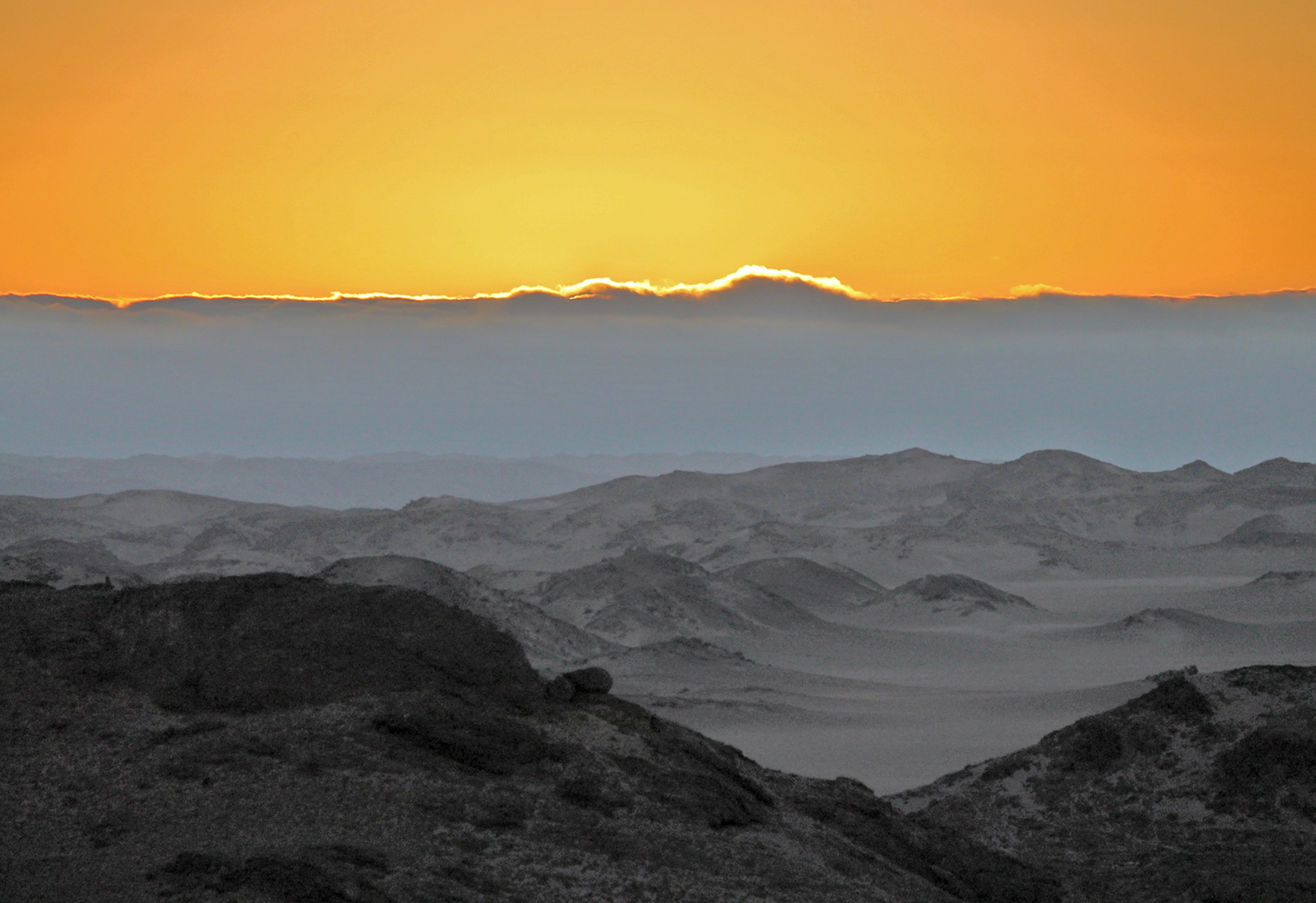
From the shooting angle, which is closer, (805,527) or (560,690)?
(560,690)

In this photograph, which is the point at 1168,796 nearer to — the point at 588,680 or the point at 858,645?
the point at 588,680

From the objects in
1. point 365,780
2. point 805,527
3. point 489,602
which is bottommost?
point 805,527

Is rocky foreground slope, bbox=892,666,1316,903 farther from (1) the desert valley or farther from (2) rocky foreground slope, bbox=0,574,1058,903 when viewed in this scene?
(2) rocky foreground slope, bbox=0,574,1058,903

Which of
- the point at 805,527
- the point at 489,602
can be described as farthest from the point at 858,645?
the point at 805,527

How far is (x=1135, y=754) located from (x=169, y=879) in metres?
12.2

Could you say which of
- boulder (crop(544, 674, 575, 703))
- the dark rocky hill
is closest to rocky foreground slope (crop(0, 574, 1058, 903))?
boulder (crop(544, 674, 575, 703))

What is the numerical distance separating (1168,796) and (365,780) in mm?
10033

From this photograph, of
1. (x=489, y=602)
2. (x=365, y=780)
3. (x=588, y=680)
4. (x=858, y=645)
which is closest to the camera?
(x=365, y=780)

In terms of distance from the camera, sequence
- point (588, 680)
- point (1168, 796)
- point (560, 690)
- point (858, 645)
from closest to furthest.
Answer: point (560, 690)
point (588, 680)
point (1168, 796)
point (858, 645)

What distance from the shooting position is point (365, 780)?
1010 cm

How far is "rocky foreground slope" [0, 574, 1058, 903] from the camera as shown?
895cm

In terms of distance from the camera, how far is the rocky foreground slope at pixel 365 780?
29.3 feet

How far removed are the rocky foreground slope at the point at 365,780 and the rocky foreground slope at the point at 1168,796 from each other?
1.65 meters

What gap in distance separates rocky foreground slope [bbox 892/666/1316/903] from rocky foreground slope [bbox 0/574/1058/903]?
1651mm
